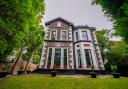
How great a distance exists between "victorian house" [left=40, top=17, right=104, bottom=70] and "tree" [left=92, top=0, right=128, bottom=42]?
41.8 ft

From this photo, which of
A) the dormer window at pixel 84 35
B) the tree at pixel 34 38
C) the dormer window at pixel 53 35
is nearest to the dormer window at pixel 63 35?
the dormer window at pixel 53 35

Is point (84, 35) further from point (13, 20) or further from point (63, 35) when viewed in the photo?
point (13, 20)

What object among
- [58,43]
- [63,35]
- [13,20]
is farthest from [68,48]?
[13,20]

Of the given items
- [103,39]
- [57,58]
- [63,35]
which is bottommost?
[57,58]

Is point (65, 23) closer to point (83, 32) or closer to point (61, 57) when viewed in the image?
point (83, 32)

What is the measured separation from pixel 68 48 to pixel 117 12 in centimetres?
1409

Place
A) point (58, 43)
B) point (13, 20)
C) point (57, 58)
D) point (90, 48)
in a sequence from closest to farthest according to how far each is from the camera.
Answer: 1. point (13, 20)
2. point (57, 58)
3. point (90, 48)
4. point (58, 43)

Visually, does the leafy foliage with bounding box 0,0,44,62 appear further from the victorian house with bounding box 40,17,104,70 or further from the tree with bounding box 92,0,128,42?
the victorian house with bounding box 40,17,104,70

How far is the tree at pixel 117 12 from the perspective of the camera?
8.36m

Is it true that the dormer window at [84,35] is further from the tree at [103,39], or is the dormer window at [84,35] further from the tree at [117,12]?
the tree at [117,12]

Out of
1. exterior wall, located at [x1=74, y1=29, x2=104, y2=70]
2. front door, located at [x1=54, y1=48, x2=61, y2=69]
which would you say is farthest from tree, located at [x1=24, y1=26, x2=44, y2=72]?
exterior wall, located at [x1=74, y1=29, x2=104, y2=70]

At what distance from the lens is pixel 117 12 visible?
9.76 m

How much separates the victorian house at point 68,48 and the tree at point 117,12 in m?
12.7

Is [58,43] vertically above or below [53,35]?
below
